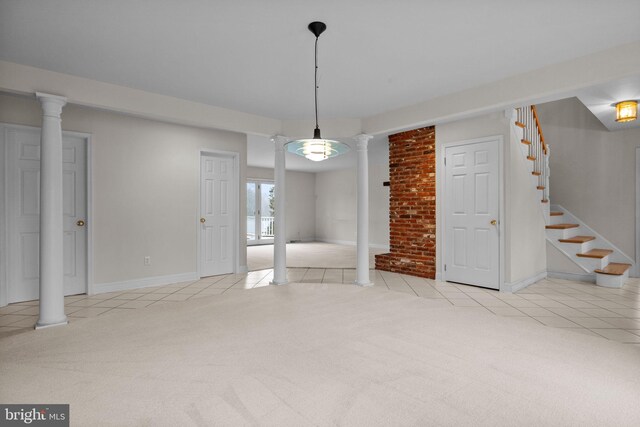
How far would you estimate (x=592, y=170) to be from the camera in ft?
18.6

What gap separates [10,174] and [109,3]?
2.88 meters

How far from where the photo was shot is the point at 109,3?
2.28 metres

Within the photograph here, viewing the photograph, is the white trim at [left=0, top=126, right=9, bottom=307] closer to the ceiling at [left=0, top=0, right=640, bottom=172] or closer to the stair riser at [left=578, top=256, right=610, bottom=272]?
the ceiling at [left=0, top=0, right=640, bottom=172]

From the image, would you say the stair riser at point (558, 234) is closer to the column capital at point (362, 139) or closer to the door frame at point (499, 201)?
the door frame at point (499, 201)

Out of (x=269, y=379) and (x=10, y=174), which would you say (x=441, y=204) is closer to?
(x=269, y=379)

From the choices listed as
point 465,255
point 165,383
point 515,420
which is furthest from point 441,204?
point 165,383

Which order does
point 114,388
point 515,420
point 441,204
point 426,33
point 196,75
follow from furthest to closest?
point 441,204
point 196,75
point 426,33
point 114,388
point 515,420

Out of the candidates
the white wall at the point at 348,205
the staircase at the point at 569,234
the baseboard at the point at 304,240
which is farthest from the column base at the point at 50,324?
the baseboard at the point at 304,240

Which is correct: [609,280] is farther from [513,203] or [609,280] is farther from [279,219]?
[279,219]

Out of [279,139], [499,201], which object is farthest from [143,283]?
[499,201]

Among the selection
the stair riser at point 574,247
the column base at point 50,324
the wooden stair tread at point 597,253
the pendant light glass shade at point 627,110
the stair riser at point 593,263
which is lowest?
the column base at point 50,324

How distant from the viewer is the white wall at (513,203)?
173 inches

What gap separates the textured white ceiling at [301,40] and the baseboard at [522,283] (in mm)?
2658

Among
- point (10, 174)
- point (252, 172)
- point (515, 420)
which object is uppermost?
point (252, 172)
